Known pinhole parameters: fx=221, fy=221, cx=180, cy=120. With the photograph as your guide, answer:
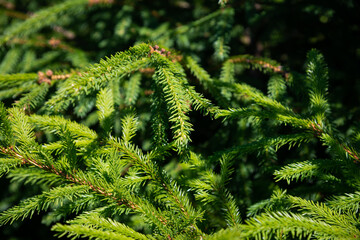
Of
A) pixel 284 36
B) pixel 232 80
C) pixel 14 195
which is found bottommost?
pixel 14 195

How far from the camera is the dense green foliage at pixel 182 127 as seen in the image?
765 mm

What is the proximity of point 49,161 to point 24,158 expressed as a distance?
9 centimetres

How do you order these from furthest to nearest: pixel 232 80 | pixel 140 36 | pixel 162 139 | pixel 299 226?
pixel 140 36, pixel 232 80, pixel 162 139, pixel 299 226

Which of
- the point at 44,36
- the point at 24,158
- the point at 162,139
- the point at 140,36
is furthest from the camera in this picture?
the point at 44,36

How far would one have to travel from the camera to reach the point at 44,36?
2.14 metres

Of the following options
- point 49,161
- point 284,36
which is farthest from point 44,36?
point 284,36

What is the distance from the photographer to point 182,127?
2.66ft

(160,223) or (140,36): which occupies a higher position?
(140,36)

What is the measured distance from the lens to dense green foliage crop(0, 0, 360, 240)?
30.1 inches

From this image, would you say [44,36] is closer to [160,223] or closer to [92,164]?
[92,164]

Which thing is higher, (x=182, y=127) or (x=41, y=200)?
(x=182, y=127)

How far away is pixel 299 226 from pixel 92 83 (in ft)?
2.83

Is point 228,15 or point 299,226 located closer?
point 299,226

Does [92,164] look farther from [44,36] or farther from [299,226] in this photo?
[44,36]
